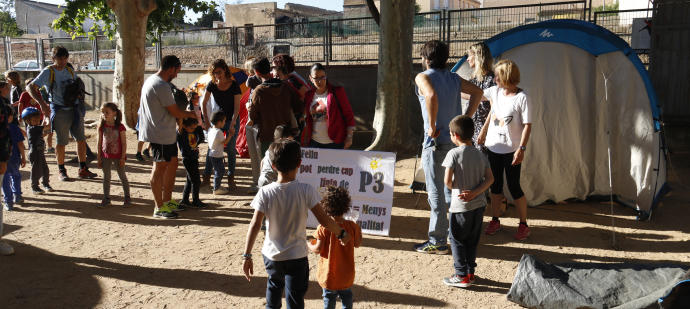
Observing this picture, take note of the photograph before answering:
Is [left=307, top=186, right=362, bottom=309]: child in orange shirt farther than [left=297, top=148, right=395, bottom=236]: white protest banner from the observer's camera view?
No

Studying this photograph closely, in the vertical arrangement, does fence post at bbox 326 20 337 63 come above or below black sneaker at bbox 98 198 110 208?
above

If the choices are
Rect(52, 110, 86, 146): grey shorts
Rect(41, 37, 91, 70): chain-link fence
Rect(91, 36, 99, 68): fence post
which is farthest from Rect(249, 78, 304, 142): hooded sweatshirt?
Rect(41, 37, 91, 70): chain-link fence

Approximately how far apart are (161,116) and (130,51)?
821cm

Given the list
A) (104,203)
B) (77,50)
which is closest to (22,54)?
(77,50)

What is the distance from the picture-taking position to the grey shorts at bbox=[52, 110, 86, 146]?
26.6 ft

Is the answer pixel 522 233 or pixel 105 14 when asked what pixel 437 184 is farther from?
pixel 105 14

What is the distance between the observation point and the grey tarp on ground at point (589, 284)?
3.71m

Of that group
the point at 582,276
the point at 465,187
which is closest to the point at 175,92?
the point at 465,187

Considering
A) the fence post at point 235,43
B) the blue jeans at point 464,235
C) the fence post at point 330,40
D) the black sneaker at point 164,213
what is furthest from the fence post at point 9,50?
the blue jeans at point 464,235

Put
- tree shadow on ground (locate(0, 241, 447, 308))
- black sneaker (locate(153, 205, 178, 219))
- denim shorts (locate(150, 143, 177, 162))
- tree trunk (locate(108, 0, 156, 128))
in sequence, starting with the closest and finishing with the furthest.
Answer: tree shadow on ground (locate(0, 241, 447, 308)) < denim shorts (locate(150, 143, 177, 162)) < black sneaker (locate(153, 205, 178, 219)) < tree trunk (locate(108, 0, 156, 128))

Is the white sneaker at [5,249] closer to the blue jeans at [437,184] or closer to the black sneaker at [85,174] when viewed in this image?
the black sneaker at [85,174]

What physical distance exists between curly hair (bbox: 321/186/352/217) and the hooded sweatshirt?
2.25m

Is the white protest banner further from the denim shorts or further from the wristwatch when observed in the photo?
the wristwatch

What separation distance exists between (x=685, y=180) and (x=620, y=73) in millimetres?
2884
